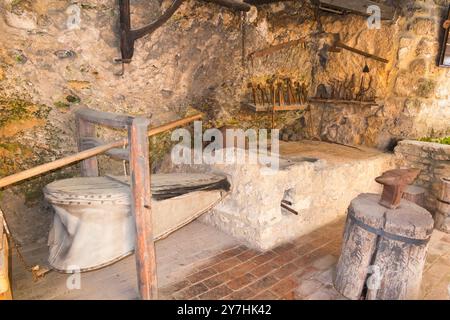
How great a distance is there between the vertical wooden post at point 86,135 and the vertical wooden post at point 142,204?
4.53 feet

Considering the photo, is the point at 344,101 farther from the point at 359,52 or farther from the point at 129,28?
the point at 129,28

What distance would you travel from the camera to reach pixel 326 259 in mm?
3490

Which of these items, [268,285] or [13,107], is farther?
[13,107]

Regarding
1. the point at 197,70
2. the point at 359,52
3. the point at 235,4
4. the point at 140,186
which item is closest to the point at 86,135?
the point at 140,186

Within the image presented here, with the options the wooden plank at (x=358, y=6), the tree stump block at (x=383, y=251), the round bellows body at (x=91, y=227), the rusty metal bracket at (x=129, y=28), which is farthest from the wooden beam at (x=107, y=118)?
the wooden plank at (x=358, y=6)

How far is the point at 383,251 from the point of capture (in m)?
2.66

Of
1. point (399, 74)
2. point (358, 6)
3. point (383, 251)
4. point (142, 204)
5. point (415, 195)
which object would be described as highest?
point (358, 6)

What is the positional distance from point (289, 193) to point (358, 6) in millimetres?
2800

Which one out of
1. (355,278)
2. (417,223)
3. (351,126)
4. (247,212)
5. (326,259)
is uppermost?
(351,126)

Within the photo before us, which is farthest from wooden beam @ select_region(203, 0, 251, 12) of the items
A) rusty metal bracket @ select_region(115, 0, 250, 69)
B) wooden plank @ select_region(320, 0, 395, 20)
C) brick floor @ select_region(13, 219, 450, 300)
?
brick floor @ select_region(13, 219, 450, 300)

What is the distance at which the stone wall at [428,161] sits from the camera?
4.56 meters

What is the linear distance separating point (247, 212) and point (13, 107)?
9.37 feet
